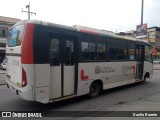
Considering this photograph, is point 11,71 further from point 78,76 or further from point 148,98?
point 148,98

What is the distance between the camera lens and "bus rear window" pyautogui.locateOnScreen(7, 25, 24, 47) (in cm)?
639

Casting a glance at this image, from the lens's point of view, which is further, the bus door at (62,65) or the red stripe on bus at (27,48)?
the bus door at (62,65)

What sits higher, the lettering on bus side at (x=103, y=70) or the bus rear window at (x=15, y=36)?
the bus rear window at (x=15, y=36)

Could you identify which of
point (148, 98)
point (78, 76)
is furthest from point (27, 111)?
point (148, 98)

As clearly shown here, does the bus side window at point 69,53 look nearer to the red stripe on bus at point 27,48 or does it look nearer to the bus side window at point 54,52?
the bus side window at point 54,52

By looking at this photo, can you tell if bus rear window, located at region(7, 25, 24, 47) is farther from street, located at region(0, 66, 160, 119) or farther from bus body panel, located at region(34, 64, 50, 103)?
street, located at region(0, 66, 160, 119)

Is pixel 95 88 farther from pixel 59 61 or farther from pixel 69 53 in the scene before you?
pixel 59 61

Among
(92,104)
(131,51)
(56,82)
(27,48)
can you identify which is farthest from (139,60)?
(27,48)

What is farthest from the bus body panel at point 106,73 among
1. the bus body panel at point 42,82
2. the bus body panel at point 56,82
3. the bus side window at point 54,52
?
the bus body panel at point 42,82

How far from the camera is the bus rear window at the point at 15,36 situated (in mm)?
6394

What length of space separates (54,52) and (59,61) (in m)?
0.36

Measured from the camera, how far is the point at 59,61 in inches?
268

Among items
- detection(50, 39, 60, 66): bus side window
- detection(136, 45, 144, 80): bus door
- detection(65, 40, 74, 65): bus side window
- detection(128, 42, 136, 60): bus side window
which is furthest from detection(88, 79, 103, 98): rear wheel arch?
detection(136, 45, 144, 80): bus door

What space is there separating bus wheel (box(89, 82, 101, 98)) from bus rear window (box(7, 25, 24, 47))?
11.9 feet
